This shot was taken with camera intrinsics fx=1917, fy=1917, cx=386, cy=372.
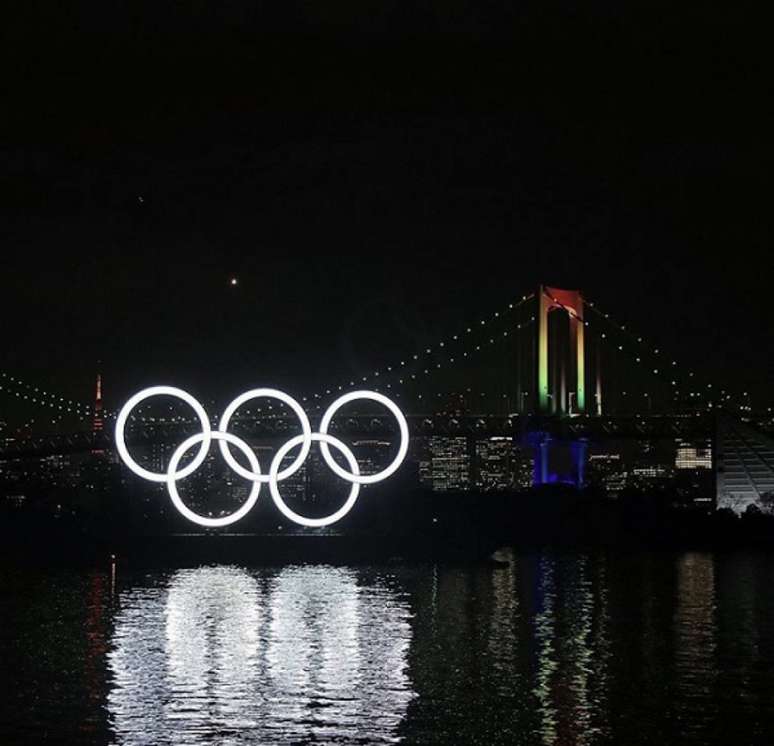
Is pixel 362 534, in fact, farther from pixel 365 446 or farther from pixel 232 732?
pixel 232 732

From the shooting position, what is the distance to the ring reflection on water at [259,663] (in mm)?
21172

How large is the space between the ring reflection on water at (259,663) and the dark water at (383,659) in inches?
2.0

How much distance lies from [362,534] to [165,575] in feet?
22.8

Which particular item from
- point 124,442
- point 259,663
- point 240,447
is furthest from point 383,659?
point 240,447

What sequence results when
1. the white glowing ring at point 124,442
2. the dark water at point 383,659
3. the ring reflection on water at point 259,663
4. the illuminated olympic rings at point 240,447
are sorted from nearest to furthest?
the ring reflection on water at point 259,663 → the dark water at point 383,659 → the white glowing ring at point 124,442 → the illuminated olympic rings at point 240,447

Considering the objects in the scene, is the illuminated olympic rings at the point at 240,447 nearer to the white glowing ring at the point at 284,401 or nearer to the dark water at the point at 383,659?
the white glowing ring at the point at 284,401

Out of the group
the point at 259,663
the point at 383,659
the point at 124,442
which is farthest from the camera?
the point at 124,442

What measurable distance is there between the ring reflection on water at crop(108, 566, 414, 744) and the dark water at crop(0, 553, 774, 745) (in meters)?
0.05

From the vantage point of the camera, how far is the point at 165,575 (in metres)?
43.3

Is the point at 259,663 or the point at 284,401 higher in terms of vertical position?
the point at 284,401

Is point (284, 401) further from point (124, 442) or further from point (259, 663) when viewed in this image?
point (259, 663)

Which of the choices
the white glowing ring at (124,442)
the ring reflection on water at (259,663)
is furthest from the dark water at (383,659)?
the white glowing ring at (124,442)

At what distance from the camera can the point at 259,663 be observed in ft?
86.3

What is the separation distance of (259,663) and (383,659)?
1806 mm
